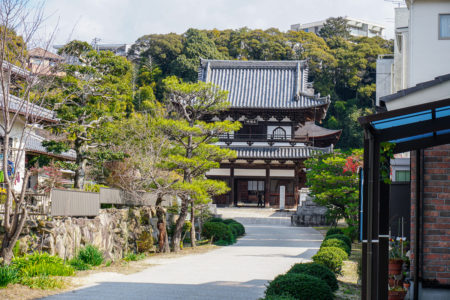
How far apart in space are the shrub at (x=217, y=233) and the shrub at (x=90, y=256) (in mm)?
7963

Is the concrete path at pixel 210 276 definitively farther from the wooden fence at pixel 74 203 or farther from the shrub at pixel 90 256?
the wooden fence at pixel 74 203

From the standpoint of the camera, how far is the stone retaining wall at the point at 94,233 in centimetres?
1166

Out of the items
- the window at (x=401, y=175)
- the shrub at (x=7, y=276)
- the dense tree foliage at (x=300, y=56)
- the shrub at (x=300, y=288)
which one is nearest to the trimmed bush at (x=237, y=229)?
the window at (x=401, y=175)

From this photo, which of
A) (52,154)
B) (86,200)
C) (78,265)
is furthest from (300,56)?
(78,265)

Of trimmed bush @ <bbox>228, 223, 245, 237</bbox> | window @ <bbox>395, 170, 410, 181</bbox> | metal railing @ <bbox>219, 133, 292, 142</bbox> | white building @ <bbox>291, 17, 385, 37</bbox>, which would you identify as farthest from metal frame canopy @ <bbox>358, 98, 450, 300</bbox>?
white building @ <bbox>291, 17, 385, 37</bbox>

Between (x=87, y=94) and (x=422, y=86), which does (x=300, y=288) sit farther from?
(x=87, y=94)

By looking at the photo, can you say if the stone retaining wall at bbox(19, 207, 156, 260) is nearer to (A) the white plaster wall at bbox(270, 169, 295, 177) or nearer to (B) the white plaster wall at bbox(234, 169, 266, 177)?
(B) the white plaster wall at bbox(234, 169, 266, 177)

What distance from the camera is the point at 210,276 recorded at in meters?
11.7

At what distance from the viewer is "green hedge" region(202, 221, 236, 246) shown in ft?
67.5

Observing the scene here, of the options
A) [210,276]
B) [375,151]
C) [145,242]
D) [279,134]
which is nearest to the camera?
[375,151]

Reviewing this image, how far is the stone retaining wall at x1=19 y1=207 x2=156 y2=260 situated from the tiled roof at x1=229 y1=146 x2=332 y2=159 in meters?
17.9

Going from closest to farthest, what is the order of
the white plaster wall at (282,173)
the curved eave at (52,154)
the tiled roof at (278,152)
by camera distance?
1. the curved eave at (52,154)
2. the tiled roof at (278,152)
3. the white plaster wall at (282,173)

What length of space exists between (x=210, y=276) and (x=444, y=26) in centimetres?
943

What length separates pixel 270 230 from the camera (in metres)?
26.3
